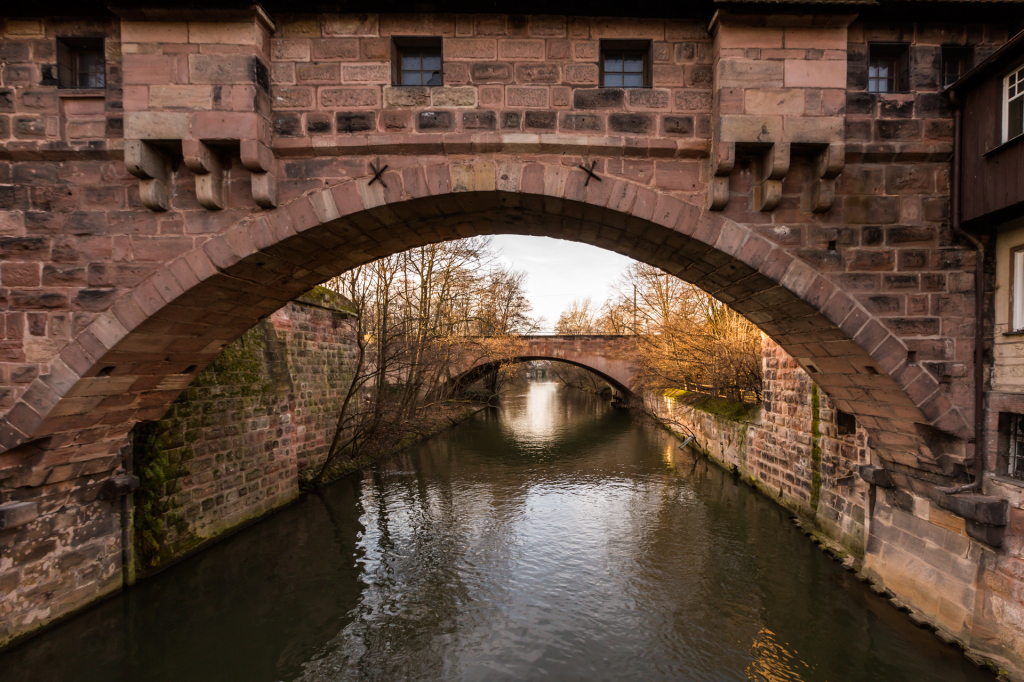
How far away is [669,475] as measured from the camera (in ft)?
35.8

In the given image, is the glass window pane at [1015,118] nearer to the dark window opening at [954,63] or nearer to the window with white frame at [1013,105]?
the window with white frame at [1013,105]

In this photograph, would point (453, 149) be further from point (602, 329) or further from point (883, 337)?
point (602, 329)

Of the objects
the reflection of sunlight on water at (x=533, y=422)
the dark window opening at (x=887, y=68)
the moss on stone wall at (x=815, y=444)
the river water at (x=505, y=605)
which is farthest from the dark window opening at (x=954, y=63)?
the reflection of sunlight on water at (x=533, y=422)

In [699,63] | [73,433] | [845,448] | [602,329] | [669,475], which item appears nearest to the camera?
[699,63]

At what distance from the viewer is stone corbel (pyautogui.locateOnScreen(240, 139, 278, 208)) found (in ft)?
12.4

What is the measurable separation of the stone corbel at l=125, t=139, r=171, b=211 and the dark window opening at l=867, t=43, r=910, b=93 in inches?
243

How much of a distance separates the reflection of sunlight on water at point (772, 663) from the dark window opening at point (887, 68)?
532cm

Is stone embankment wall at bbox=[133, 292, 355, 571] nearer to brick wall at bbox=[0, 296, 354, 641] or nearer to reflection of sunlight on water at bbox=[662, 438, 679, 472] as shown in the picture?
brick wall at bbox=[0, 296, 354, 641]

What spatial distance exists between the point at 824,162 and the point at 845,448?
4397 millimetres

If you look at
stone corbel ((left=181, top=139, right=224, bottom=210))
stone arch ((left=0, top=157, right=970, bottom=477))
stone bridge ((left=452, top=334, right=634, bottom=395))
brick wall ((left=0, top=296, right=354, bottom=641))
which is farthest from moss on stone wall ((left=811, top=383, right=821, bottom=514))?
stone bridge ((left=452, top=334, right=634, bottom=395))

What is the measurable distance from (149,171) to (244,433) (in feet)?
15.9

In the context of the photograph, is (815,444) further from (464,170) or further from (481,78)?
(481,78)

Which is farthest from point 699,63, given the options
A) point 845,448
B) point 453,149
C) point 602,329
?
point 602,329

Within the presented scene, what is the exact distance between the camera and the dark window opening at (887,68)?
4.25 m
